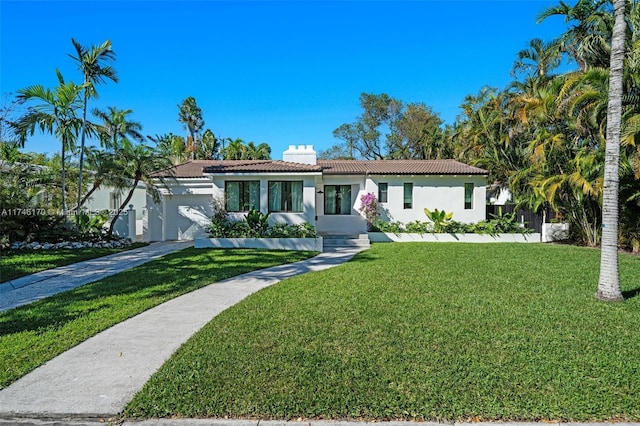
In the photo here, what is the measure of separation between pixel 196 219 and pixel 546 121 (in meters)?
17.2

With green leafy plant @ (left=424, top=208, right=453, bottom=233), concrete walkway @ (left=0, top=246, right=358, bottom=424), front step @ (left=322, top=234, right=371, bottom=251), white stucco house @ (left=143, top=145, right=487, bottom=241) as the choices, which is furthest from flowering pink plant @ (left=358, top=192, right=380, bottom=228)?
concrete walkway @ (left=0, top=246, right=358, bottom=424)

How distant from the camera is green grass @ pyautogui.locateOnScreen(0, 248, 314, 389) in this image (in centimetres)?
464

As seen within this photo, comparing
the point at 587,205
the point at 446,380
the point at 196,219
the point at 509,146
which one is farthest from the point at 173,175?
the point at 509,146

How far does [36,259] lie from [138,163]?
5617mm

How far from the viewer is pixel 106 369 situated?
421 centimetres

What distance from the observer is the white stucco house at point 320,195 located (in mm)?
16406

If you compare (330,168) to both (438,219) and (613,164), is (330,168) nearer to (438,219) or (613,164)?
(438,219)

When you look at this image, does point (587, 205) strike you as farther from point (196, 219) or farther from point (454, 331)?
point (196, 219)

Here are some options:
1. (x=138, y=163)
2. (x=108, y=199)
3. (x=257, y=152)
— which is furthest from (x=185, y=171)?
(x=257, y=152)

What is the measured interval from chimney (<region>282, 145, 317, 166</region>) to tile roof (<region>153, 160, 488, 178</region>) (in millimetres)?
514

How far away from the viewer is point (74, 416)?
3.36 m

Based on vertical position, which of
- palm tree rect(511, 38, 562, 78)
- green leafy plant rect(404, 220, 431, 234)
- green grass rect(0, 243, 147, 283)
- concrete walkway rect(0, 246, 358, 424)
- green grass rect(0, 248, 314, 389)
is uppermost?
palm tree rect(511, 38, 562, 78)

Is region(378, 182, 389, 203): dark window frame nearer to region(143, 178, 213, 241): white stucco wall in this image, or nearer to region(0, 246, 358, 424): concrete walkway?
region(143, 178, 213, 241): white stucco wall

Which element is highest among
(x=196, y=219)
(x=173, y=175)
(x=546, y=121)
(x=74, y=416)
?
(x=546, y=121)
